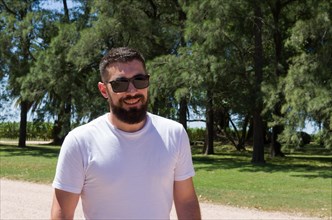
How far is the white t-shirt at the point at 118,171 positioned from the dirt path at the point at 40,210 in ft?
21.8

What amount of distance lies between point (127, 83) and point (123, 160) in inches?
13.9

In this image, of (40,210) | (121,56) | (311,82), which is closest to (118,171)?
(121,56)

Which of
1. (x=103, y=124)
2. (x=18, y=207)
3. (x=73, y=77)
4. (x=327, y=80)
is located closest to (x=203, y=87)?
(x=327, y=80)

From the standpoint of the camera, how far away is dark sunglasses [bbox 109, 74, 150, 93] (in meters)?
2.44

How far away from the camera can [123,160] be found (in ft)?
7.86

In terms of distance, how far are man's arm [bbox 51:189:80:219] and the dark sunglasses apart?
53 cm

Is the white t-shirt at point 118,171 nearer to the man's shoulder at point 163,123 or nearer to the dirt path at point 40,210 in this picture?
the man's shoulder at point 163,123

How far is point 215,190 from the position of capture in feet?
44.7

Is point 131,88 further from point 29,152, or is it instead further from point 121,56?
point 29,152

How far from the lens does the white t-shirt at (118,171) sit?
7.78ft

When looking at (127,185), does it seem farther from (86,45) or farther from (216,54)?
(86,45)

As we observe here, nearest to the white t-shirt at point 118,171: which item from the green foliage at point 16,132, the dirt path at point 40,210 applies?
A: the dirt path at point 40,210

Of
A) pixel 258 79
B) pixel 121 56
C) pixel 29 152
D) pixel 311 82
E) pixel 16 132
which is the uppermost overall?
pixel 258 79

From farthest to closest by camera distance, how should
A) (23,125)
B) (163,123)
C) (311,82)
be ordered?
(23,125), (311,82), (163,123)
